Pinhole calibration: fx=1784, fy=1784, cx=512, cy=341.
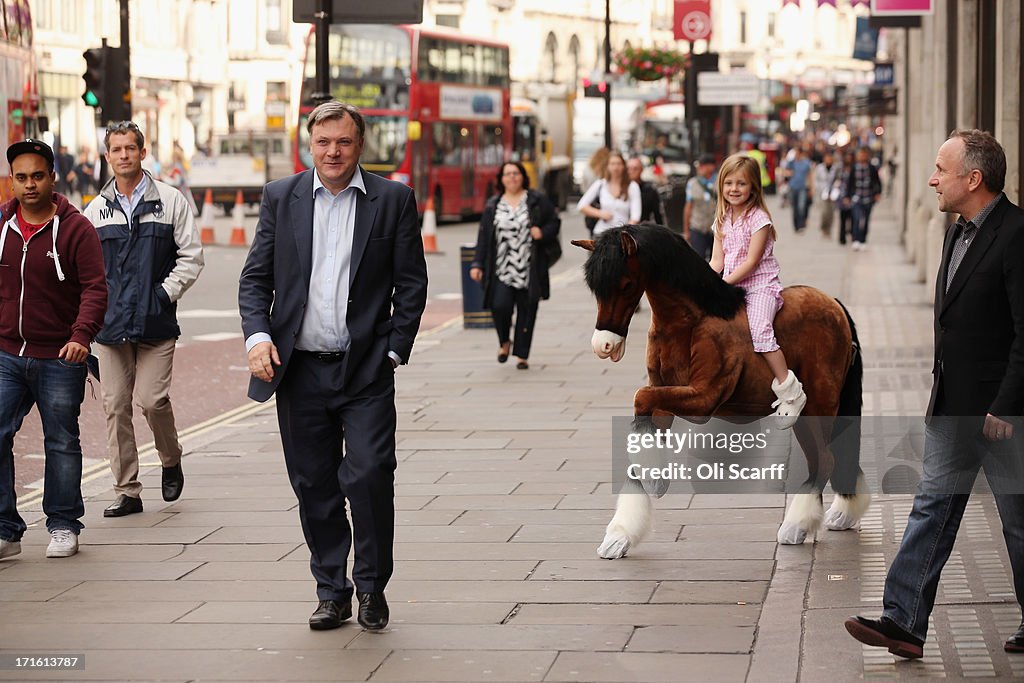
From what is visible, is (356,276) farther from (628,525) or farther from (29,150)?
(29,150)

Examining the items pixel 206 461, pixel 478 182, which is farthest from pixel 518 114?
pixel 206 461

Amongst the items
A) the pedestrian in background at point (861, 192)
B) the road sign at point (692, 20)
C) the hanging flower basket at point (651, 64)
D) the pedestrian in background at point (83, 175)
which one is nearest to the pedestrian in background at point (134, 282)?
the road sign at point (692, 20)

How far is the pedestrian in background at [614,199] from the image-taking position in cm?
1653

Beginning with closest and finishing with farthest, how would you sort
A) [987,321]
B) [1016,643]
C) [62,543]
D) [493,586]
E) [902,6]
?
[987,321], [1016,643], [493,586], [62,543], [902,6]

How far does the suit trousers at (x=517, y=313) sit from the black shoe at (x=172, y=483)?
5.48m

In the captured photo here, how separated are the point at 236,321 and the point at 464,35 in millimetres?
22775

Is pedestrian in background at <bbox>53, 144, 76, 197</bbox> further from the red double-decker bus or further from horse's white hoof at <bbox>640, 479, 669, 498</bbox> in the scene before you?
horse's white hoof at <bbox>640, 479, 669, 498</bbox>

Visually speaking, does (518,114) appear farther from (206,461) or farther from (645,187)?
(206,461)

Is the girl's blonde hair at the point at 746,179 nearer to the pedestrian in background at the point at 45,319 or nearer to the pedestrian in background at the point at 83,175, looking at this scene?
the pedestrian in background at the point at 45,319

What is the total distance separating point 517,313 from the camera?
13.8 meters

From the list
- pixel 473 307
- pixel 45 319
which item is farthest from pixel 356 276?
pixel 473 307

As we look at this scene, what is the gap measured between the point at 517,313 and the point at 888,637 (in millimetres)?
8582

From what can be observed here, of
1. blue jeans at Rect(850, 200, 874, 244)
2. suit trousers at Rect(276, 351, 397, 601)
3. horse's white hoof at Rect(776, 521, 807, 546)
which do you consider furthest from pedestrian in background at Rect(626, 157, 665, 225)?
blue jeans at Rect(850, 200, 874, 244)

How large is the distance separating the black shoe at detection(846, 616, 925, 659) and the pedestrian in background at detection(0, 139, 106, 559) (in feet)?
11.3
